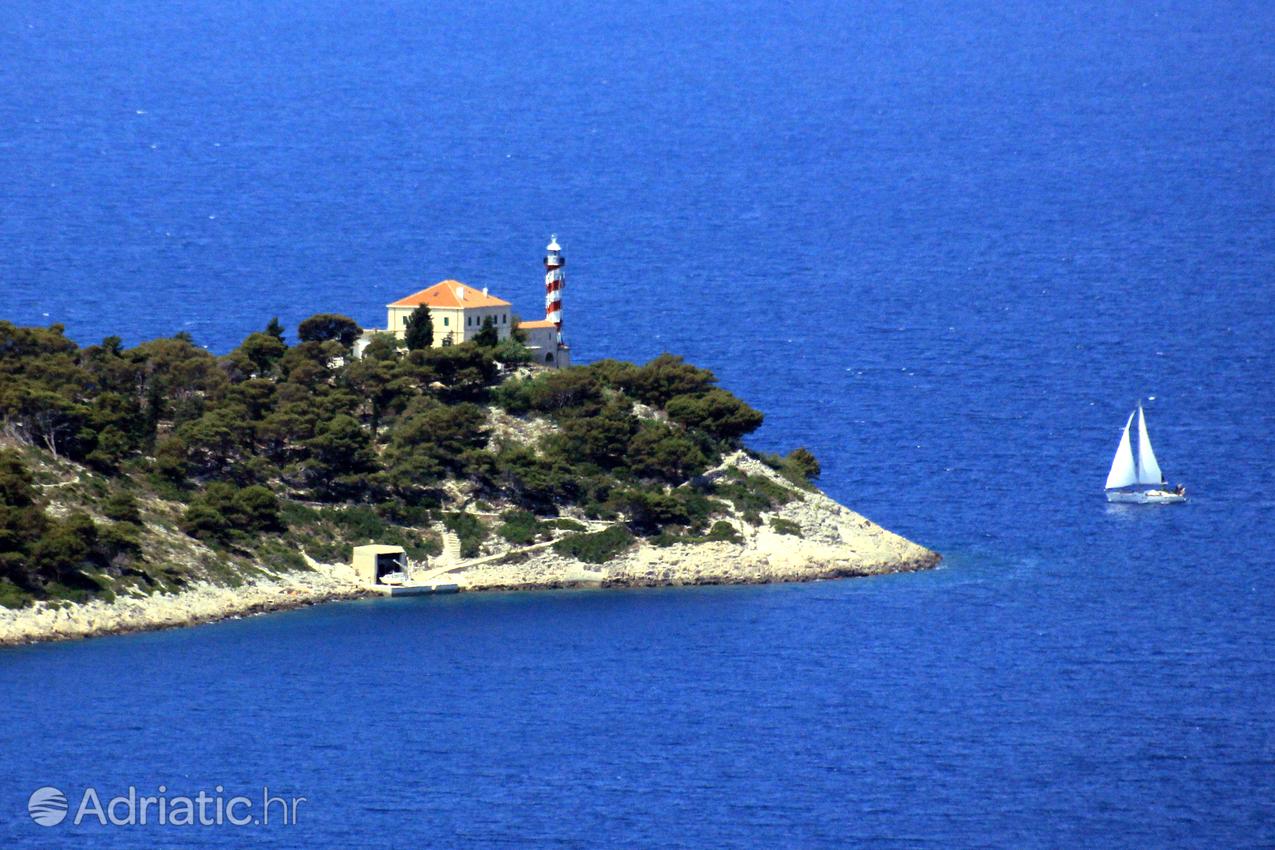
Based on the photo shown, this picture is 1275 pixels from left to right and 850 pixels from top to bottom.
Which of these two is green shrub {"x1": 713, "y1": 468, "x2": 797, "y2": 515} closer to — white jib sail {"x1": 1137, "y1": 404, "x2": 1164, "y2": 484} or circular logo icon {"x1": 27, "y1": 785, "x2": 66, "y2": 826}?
white jib sail {"x1": 1137, "y1": 404, "x2": 1164, "y2": 484}

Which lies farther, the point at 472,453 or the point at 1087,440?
the point at 1087,440

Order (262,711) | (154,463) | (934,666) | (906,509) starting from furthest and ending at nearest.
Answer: (906,509)
(154,463)
(934,666)
(262,711)

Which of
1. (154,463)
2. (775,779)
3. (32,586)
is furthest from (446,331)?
(775,779)

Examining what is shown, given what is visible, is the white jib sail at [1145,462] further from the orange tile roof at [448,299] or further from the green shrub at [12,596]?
the green shrub at [12,596]

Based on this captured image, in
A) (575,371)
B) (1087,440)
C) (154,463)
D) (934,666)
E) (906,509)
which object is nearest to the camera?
(934,666)

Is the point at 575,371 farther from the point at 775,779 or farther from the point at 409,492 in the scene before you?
the point at 775,779

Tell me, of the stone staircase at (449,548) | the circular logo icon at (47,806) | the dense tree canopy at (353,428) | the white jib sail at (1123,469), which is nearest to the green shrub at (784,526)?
the dense tree canopy at (353,428)
